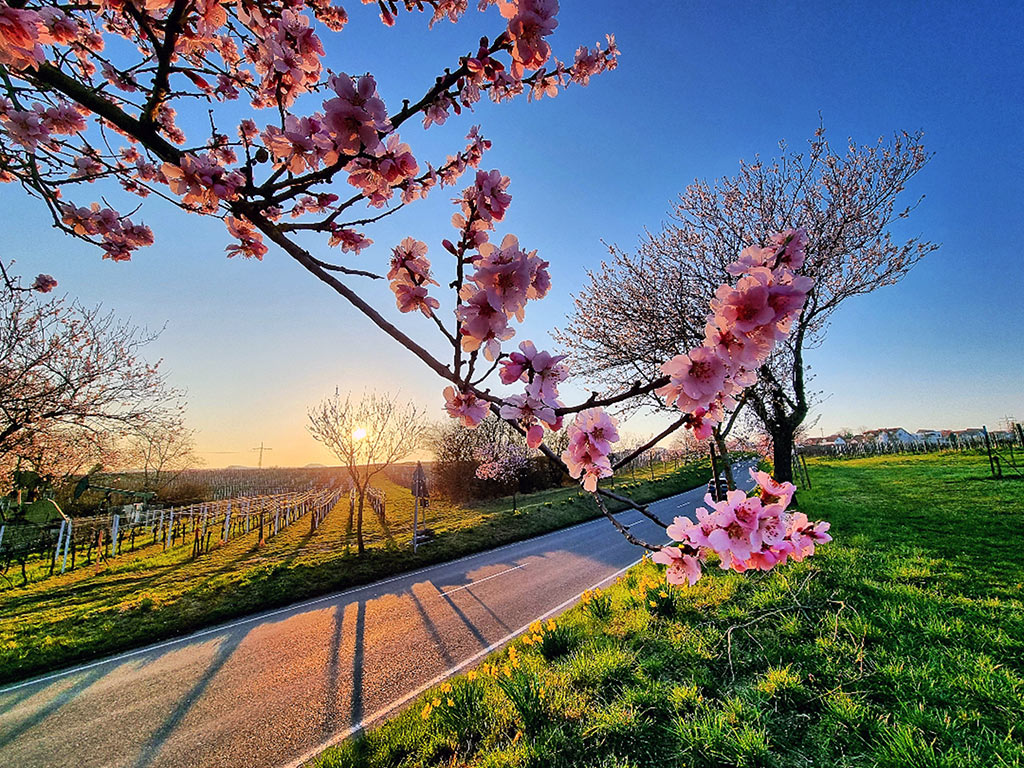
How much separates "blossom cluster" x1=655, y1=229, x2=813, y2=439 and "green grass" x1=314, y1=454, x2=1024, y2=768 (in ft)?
9.39

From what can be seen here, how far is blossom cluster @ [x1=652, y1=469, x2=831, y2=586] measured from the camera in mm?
1575

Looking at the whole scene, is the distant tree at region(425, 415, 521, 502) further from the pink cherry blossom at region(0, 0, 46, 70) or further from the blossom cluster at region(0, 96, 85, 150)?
the pink cherry blossom at region(0, 0, 46, 70)

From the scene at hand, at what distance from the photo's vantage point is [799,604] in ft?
14.9

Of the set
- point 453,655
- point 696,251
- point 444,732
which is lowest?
point 453,655

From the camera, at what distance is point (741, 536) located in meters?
1.59

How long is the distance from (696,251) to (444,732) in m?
11.6

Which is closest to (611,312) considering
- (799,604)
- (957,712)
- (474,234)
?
(799,604)

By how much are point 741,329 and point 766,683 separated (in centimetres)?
362

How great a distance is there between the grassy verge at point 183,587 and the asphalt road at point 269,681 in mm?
574

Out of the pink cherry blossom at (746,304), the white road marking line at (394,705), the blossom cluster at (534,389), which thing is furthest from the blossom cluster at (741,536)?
the white road marking line at (394,705)

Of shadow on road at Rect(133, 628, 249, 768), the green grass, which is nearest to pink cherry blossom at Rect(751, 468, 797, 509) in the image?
the green grass

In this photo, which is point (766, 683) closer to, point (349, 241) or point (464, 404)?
point (464, 404)

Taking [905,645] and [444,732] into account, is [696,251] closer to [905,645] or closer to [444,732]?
[905,645]

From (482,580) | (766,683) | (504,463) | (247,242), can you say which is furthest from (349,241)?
(504,463)
